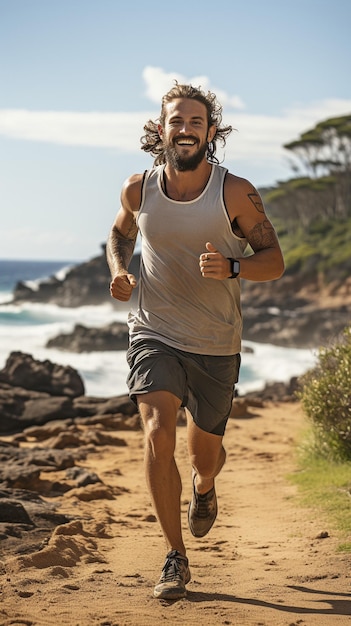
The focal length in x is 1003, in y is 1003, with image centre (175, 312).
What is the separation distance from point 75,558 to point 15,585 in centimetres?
93

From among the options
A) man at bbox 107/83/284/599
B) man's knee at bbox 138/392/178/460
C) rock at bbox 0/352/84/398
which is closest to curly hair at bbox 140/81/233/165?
man at bbox 107/83/284/599

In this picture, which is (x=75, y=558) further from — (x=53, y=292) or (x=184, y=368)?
(x=53, y=292)

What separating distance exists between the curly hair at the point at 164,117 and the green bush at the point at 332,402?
11.9 feet

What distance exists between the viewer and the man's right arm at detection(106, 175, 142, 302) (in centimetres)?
516

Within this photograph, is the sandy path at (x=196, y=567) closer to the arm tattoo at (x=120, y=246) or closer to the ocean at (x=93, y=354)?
the arm tattoo at (x=120, y=246)

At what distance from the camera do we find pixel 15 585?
475 cm

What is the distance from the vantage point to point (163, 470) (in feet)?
15.0

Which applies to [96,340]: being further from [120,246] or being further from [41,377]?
[120,246]

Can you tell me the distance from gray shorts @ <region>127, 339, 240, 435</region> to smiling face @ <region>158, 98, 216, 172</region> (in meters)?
0.92

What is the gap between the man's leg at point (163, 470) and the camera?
4.56 meters

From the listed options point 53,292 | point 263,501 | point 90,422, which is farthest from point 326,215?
point 263,501

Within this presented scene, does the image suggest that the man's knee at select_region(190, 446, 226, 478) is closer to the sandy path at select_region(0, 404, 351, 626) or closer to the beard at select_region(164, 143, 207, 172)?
the sandy path at select_region(0, 404, 351, 626)

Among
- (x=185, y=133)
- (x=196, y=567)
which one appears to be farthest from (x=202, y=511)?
(x=185, y=133)

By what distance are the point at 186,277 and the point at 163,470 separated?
942 millimetres
